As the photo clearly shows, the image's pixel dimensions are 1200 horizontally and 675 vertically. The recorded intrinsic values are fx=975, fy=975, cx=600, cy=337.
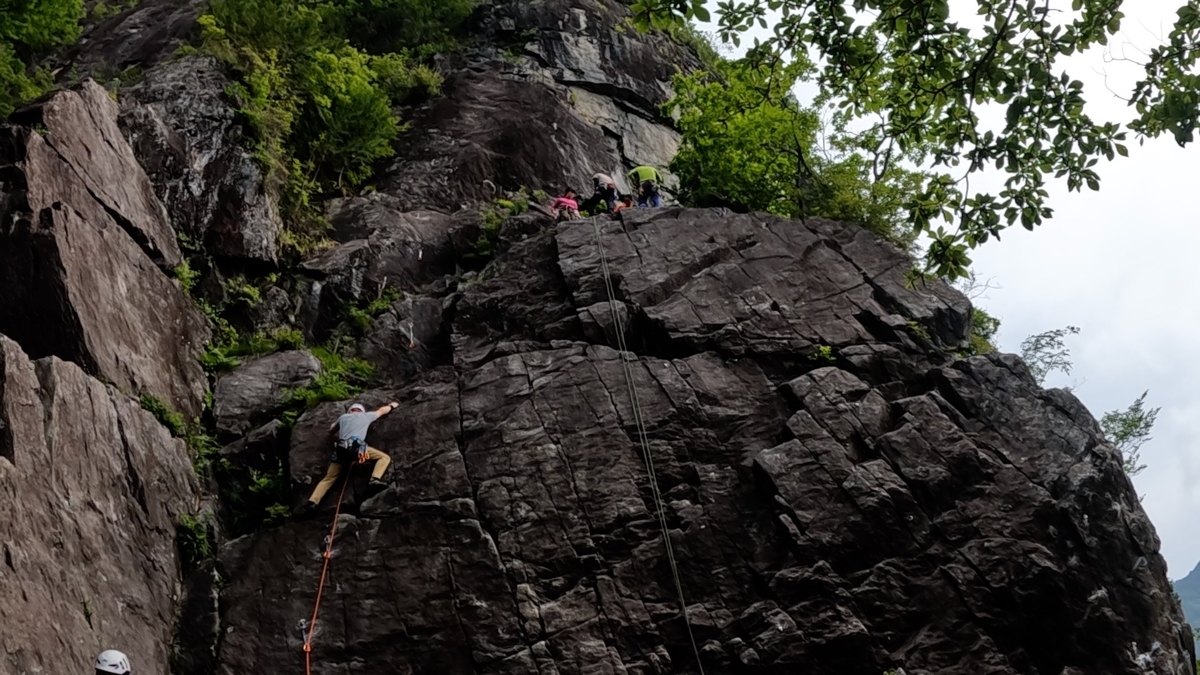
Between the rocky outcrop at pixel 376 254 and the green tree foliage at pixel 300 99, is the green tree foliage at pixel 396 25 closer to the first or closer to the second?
the green tree foliage at pixel 300 99

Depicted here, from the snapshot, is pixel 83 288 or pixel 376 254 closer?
pixel 83 288

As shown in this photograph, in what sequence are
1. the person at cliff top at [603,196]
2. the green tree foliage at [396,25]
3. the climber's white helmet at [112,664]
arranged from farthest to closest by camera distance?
the green tree foliage at [396,25] < the person at cliff top at [603,196] < the climber's white helmet at [112,664]

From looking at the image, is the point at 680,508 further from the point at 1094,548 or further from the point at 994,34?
the point at 994,34

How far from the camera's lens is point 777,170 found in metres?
17.6

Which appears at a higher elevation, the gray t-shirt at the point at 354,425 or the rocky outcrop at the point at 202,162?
the rocky outcrop at the point at 202,162

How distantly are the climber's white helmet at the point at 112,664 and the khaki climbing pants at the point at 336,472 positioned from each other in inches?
125

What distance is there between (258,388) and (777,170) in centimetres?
971

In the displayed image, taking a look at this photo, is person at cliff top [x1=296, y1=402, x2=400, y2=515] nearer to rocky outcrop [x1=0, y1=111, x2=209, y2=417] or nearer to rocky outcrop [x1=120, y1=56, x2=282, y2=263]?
rocky outcrop [x1=0, y1=111, x2=209, y2=417]

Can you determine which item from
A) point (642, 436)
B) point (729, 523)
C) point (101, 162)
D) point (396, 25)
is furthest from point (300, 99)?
point (729, 523)

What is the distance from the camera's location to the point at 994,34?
628cm

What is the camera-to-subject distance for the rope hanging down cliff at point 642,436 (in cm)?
1039

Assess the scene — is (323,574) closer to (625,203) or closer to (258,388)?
(258,388)

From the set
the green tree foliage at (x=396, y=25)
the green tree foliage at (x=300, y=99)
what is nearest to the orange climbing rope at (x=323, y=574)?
the green tree foliage at (x=300, y=99)

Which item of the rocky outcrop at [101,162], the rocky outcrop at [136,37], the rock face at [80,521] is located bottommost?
the rock face at [80,521]
